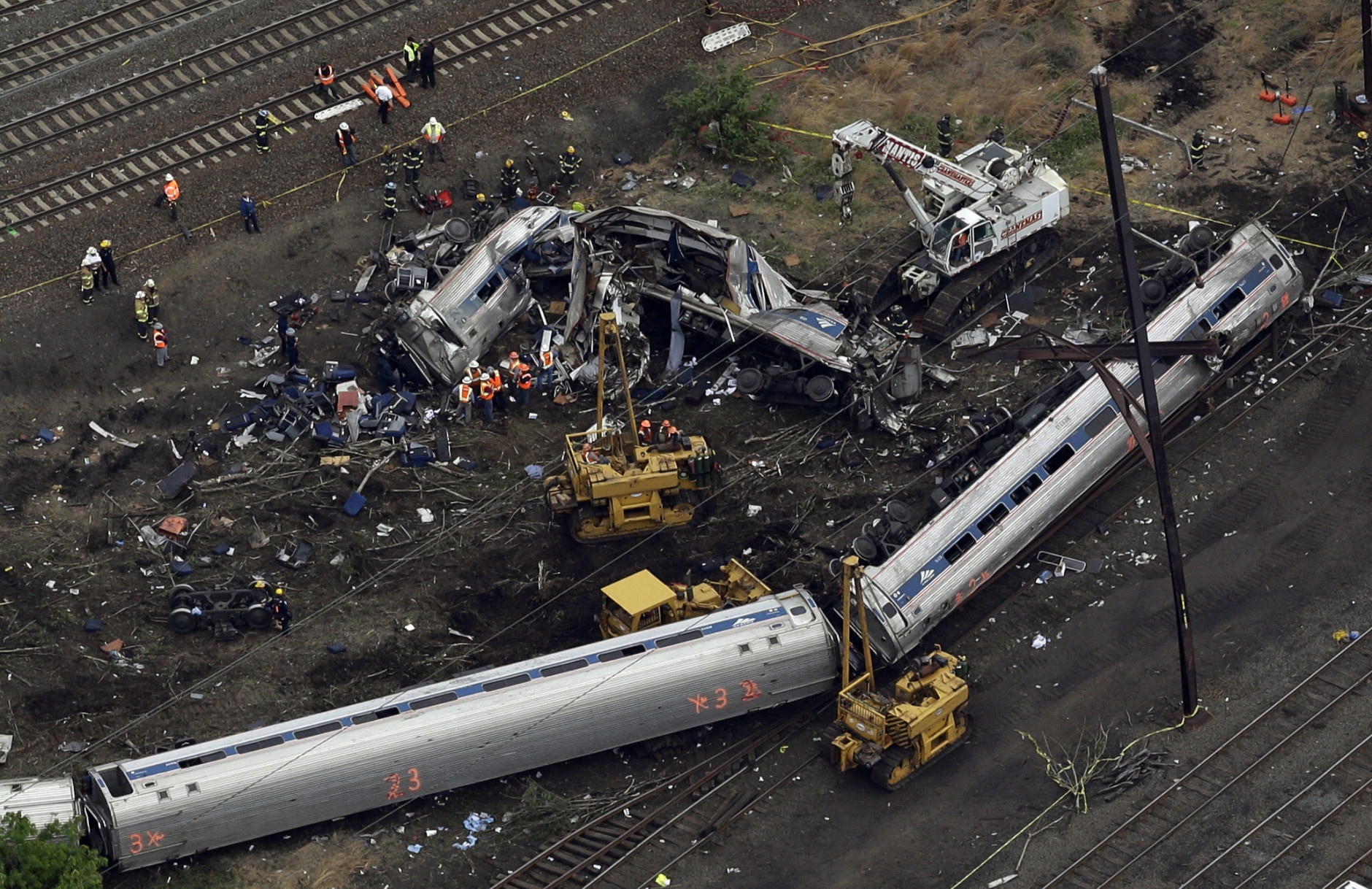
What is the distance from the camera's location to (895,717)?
40531mm

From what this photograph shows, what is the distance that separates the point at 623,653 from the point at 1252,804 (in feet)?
37.5

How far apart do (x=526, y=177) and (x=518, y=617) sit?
14.5m

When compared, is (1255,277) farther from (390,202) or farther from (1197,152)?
(390,202)

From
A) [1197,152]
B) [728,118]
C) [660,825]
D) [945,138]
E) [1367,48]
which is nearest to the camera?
[660,825]

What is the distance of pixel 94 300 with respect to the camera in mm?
51719

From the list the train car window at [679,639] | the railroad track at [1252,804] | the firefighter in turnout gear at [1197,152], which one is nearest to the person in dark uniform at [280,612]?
the train car window at [679,639]

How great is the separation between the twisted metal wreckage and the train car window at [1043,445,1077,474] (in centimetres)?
410

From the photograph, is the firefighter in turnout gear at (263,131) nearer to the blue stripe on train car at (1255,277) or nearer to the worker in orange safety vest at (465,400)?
the worker in orange safety vest at (465,400)

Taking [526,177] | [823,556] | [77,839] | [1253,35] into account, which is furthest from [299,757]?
[1253,35]

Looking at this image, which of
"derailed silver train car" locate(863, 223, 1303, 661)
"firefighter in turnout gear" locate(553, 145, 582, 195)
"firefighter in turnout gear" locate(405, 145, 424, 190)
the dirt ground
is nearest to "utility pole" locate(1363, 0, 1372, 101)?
the dirt ground

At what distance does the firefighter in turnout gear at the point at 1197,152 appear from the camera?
178 feet

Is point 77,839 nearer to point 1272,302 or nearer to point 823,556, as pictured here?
point 823,556

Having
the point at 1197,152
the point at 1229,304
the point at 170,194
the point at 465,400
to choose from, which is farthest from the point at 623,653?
the point at 1197,152

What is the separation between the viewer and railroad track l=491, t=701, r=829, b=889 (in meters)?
39.8
